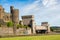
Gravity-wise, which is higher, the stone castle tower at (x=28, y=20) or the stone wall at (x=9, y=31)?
the stone castle tower at (x=28, y=20)

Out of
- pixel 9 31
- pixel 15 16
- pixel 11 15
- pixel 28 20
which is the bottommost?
pixel 9 31

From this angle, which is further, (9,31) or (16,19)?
(16,19)

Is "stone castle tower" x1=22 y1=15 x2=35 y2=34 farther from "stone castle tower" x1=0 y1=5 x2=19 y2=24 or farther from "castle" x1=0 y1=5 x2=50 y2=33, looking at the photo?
"stone castle tower" x1=0 y1=5 x2=19 y2=24

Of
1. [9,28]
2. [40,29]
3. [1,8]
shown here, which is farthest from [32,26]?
[9,28]

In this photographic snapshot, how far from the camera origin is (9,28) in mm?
68000

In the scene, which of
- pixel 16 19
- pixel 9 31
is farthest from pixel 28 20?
pixel 9 31

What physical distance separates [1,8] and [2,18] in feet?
11.0

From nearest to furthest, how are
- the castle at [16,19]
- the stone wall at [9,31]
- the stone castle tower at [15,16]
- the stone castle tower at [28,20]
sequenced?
the stone wall at [9,31], the castle at [16,19], the stone castle tower at [15,16], the stone castle tower at [28,20]

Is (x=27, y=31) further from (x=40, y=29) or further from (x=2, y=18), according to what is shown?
(x=40, y=29)

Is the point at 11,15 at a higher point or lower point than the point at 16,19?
higher

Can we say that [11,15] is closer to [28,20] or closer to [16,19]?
[16,19]

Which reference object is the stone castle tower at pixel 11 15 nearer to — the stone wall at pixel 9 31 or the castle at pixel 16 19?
the castle at pixel 16 19

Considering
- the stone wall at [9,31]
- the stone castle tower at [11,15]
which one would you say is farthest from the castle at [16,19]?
the stone wall at [9,31]

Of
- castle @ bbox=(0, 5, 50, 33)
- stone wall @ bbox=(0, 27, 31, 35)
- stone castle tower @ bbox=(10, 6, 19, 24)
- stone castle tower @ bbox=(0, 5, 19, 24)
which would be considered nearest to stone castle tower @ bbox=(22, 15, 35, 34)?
castle @ bbox=(0, 5, 50, 33)
